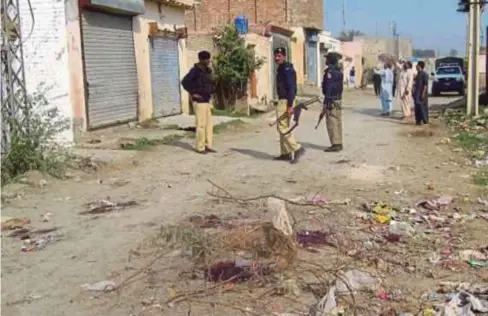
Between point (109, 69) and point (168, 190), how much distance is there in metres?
7.04

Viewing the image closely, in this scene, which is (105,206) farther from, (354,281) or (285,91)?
(354,281)

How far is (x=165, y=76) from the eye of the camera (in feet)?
61.8

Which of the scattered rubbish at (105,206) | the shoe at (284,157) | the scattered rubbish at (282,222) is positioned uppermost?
the scattered rubbish at (282,222)

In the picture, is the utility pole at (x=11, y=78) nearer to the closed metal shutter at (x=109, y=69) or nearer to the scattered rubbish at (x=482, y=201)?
the closed metal shutter at (x=109, y=69)

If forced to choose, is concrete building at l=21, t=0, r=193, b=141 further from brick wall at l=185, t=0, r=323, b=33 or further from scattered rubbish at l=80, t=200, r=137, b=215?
brick wall at l=185, t=0, r=323, b=33

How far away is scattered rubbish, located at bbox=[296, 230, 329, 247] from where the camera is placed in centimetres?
595

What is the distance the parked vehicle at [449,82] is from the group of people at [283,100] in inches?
1077

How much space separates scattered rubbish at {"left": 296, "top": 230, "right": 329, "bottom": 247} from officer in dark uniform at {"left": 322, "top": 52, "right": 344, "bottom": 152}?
18.7ft

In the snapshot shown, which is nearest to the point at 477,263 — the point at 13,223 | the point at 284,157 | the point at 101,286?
the point at 101,286

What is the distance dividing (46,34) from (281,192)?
6.73 m

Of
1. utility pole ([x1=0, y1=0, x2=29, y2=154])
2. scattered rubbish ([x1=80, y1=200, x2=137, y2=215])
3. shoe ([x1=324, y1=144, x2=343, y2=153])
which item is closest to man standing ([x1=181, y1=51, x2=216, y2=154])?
shoe ([x1=324, y1=144, x2=343, y2=153])

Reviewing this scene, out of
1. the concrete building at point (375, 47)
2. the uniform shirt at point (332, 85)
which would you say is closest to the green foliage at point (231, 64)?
the uniform shirt at point (332, 85)

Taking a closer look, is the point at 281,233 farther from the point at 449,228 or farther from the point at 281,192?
the point at 281,192

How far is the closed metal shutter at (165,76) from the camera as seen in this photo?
18016 mm
